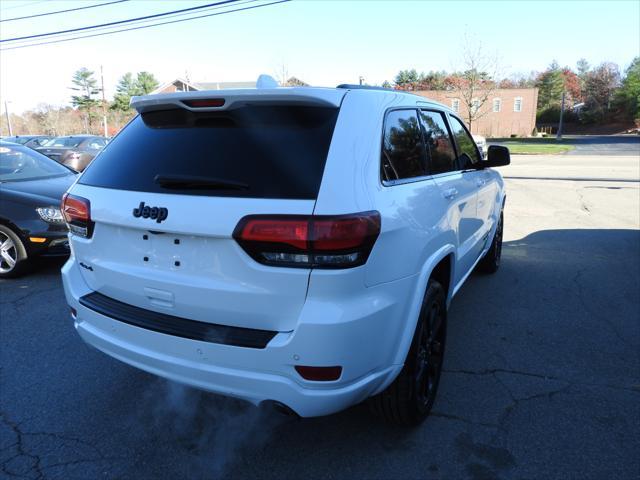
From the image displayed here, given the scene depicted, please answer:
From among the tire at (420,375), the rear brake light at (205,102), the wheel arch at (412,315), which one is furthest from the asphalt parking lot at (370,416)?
the rear brake light at (205,102)

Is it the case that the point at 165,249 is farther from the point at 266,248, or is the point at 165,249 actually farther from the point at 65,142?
the point at 65,142

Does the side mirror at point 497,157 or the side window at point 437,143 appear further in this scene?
the side mirror at point 497,157

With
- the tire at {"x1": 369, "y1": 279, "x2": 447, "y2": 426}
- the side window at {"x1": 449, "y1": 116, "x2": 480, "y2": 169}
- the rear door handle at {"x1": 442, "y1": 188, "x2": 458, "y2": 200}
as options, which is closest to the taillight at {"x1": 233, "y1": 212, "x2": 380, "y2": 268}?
the tire at {"x1": 369, "y1": 279, "x2": 447, "y2": 426}

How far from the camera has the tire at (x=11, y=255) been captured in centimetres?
524

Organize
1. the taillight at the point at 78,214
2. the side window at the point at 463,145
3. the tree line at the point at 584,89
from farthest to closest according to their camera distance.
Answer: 1. the tree line at the point at 584,89
2. the side window at the point at 463,145
3. the taillight at the point at 78,214

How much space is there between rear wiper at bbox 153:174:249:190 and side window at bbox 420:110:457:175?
1388mm

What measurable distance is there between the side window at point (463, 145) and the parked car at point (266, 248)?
1342mm

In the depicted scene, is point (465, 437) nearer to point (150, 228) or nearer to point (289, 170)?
point (289, 170)

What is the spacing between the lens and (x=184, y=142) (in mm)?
2354

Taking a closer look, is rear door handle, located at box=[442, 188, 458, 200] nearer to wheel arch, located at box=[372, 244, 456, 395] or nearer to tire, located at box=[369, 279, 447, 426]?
wheel arch, located at box=[372, 244, 456, 395]

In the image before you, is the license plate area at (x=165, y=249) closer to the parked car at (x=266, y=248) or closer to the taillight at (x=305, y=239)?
the parked car at (x=266, y=248)

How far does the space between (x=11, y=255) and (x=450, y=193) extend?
4890 millimetres

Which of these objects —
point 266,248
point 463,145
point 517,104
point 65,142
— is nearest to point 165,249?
point 266,248

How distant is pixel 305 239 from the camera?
189 cm
